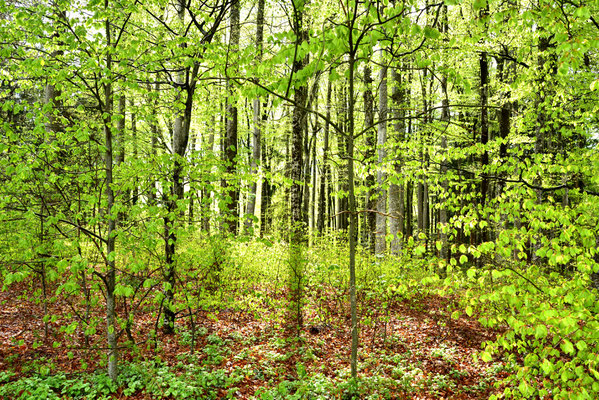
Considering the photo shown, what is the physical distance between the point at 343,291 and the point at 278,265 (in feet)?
5.80

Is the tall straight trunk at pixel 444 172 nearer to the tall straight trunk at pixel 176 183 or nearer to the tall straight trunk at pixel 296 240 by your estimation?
the tall straight trunk at pixel 296 240

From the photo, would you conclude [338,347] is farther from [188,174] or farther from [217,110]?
[217,110]

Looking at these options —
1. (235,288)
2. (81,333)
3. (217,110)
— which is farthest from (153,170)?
(235,288)

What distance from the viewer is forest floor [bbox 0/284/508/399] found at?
4863 millimetres

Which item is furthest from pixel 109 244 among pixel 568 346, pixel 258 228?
pixel 568 346

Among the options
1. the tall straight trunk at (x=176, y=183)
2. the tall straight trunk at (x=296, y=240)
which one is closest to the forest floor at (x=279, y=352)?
the tall straight trunk at (x=296, y=240)

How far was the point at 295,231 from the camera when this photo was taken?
7121 millimetres

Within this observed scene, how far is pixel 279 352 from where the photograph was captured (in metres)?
6.04

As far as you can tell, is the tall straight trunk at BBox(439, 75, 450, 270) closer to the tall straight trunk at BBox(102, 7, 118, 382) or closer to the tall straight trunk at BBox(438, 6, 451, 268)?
the tall straight trunk at BBox(438, 6, 451, 268)

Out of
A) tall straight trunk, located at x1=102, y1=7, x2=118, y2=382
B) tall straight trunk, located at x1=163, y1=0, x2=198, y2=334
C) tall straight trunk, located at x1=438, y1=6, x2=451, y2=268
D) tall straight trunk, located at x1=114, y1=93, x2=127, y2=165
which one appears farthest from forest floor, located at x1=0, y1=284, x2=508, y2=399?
tall straight trunk, located at x1=114, y1=93, x2=127, y2=165

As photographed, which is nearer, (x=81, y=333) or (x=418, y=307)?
(x=81, y=333)

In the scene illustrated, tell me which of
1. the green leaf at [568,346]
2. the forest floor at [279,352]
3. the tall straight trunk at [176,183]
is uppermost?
the tall straight trunk at [176,183]

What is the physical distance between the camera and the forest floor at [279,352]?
4.86m

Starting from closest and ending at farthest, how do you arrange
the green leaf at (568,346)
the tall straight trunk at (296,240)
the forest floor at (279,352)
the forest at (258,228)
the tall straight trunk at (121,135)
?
the green leaf at (568,346)
the forest at (258,228)
the tall straight trunk at (121,135)
the forest floor at (279,352)
the tall straight trunk at (296,240)
